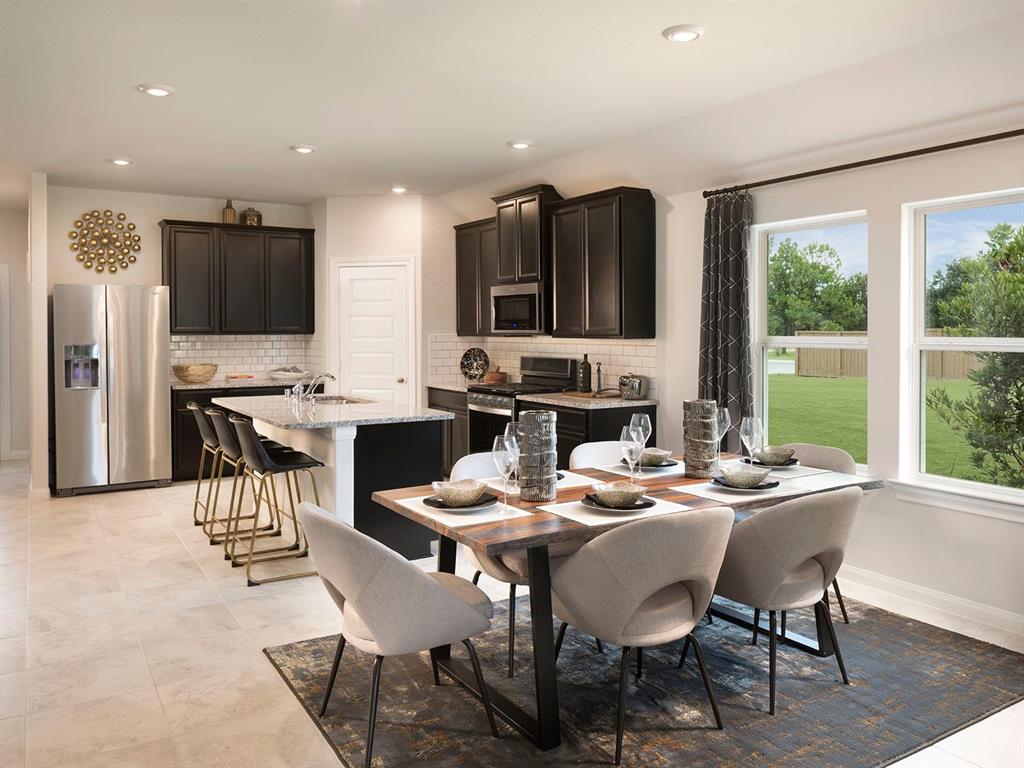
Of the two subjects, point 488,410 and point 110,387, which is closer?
point 488,410

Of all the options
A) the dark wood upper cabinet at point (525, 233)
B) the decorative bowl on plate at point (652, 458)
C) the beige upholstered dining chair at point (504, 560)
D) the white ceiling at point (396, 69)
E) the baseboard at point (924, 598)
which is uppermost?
the white ceiling at point (396, 69)

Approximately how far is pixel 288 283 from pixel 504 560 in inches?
212

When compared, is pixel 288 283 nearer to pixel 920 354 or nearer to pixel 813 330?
pixel 813 330

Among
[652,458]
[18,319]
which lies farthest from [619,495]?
[18,319]

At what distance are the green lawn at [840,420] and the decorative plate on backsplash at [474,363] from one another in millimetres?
3274

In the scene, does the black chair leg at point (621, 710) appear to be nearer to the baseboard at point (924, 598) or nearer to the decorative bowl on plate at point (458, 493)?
the decorative bowl on plate at point (458, 493)

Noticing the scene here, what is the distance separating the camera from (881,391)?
4.38 meters

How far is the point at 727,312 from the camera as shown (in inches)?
202

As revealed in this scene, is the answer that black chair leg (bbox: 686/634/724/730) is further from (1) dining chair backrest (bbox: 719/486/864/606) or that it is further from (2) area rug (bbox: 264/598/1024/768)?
(1) dining chair backrest (bbox: 719/486/864/606)

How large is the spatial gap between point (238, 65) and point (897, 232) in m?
3.43

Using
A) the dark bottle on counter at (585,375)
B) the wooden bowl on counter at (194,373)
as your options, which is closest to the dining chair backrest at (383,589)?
the dark bottle on counter at (585,375)

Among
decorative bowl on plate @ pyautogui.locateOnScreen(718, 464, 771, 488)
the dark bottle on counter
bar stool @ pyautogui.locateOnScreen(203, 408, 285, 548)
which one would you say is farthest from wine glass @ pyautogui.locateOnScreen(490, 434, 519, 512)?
the dark bottle on counter

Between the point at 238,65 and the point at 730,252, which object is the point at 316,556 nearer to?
the point at 238,65

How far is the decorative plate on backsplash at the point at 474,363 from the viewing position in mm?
7875
